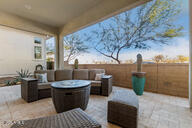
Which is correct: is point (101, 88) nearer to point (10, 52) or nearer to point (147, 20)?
point (147, 20)

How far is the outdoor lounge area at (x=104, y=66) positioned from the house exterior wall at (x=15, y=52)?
0.05m

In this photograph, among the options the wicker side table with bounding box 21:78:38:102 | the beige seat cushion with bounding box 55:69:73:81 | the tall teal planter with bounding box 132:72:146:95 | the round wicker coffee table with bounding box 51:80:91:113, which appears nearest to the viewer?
the round wicker coffee table with bounding box 51:80:91:113

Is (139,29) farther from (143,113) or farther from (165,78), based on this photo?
(143,113)

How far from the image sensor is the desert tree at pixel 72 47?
6491 mm

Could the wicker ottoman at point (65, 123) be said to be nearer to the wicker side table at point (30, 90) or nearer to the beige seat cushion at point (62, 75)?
the wicker side table at point (30, 90)

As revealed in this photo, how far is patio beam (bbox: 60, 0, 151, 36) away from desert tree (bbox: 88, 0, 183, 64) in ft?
4.17

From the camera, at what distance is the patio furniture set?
3.45ft

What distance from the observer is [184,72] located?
2840 mm

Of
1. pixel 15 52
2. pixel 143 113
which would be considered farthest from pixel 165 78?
pixel 15 52

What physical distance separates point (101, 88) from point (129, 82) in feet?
5.18

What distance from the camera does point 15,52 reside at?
6.11 meters

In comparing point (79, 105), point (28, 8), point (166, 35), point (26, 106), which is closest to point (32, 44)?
point (28, 8)

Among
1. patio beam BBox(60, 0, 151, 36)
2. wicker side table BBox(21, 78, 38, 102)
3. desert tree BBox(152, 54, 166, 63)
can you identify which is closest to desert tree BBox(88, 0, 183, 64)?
desert tree BBox(152, 54, 166, 63)

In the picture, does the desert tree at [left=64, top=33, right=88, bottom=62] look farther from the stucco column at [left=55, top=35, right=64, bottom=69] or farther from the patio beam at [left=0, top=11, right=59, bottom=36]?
the patio beam at [left=0, top=11, right=59, bottom=36]
